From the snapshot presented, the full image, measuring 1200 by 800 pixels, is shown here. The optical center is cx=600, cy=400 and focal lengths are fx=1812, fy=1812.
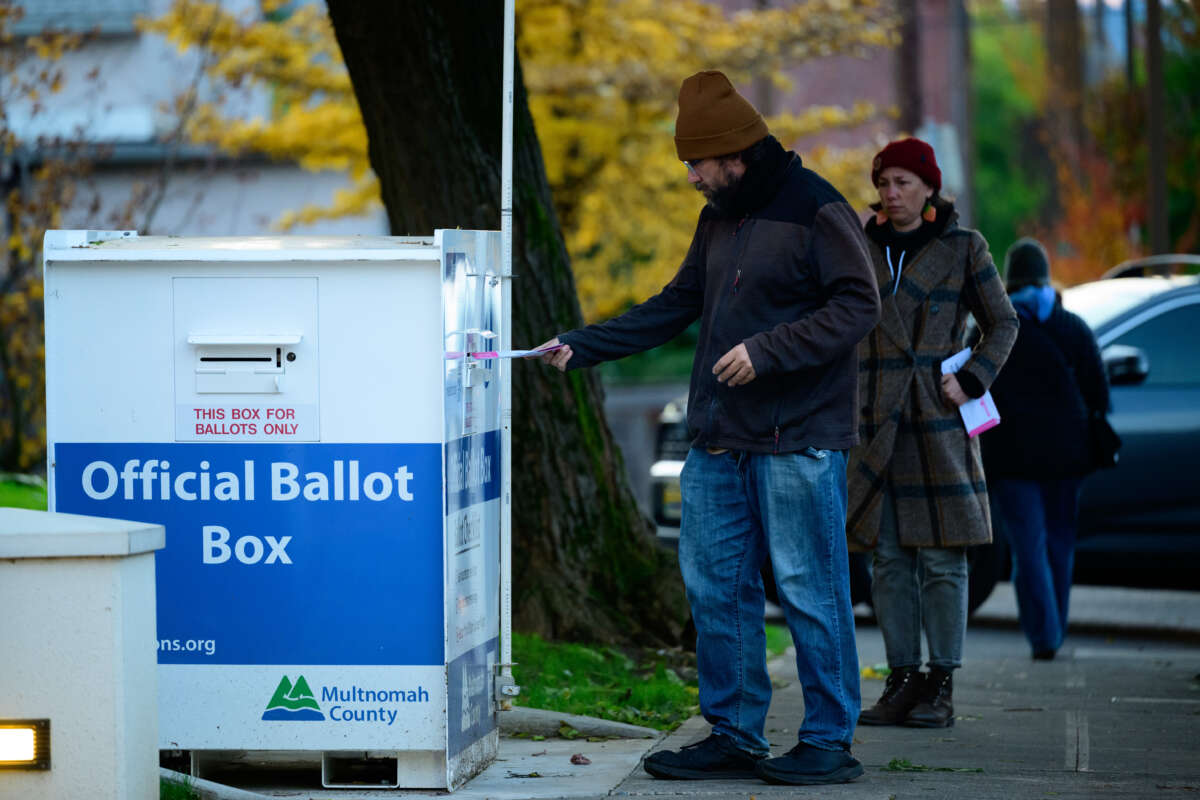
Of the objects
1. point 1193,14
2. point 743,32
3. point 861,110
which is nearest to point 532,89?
point 743,32

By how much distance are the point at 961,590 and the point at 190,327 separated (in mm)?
2898

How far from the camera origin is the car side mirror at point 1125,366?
899 centimetres

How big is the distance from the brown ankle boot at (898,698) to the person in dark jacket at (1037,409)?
203 cm

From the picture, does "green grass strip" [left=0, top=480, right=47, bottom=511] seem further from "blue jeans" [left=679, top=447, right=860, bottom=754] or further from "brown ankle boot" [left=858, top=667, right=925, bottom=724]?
"blue jeans" [left=679, top=447, right=860, bottom=754]

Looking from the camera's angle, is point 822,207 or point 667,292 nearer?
point 822,207

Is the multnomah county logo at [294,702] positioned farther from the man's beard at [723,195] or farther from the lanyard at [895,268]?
the lanyard at [895,268]

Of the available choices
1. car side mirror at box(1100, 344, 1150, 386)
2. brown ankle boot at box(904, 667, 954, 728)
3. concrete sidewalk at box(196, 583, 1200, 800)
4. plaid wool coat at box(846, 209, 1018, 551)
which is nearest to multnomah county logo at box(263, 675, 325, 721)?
concrete sidewalk at box(196, 583, 1200, 800)

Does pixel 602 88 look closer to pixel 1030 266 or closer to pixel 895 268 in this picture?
pixel 1030 266

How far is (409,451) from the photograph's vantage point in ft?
15.8

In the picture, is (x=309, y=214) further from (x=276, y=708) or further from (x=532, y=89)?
(x=276, y=708)

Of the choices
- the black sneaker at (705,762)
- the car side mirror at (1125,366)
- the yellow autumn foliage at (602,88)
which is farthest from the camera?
the yellow autumn foliage at (602,88)

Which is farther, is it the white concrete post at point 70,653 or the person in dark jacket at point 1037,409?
the person in dark jacket at point 1037,409

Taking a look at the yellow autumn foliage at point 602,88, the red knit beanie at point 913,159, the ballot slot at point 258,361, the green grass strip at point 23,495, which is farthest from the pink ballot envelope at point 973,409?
the yellow autumn foliage at point 602,88

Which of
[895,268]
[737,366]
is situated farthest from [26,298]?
[737,366]
